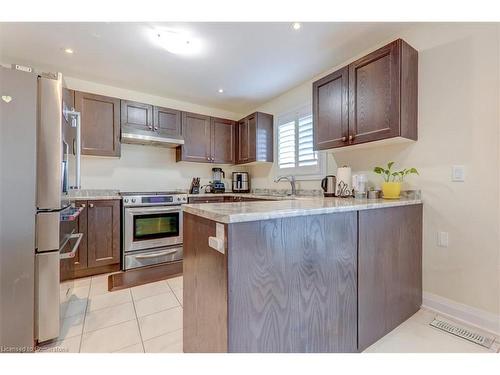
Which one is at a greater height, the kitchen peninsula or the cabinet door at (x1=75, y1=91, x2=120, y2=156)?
the cabinet door at (x1=75, y1=91, x2=120, y2=156)

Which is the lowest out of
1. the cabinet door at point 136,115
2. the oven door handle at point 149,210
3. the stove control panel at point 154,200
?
the oven door handle at point 149,210

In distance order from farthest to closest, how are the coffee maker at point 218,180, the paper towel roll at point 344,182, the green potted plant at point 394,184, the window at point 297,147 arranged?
the coffee maker at point 218,180 < the window at point 297,147 < the paper towel roll at point 344,182 < the green potted plant at point 394,184

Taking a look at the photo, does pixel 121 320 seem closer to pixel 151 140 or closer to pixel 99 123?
pixel 151 140

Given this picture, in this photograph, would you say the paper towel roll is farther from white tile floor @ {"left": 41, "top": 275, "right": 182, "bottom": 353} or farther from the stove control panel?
the stove control panel

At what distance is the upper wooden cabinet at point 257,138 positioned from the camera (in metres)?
3.59

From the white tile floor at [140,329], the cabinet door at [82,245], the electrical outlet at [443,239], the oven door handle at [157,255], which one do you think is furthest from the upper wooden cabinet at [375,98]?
the cabinet door at [82,245]

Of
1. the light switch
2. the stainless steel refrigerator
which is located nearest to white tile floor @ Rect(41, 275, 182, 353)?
the stainless steel refrigerator

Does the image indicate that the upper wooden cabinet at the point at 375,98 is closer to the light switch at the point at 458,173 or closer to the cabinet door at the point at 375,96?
the cabinet door at the point at 375,96

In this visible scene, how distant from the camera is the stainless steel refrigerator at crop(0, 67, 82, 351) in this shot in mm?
1310

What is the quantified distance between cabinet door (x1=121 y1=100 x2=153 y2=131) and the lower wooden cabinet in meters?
1.12

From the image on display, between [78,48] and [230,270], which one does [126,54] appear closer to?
[78,48]

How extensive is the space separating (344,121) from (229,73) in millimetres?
1575

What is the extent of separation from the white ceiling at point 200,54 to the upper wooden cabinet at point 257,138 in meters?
0.49
